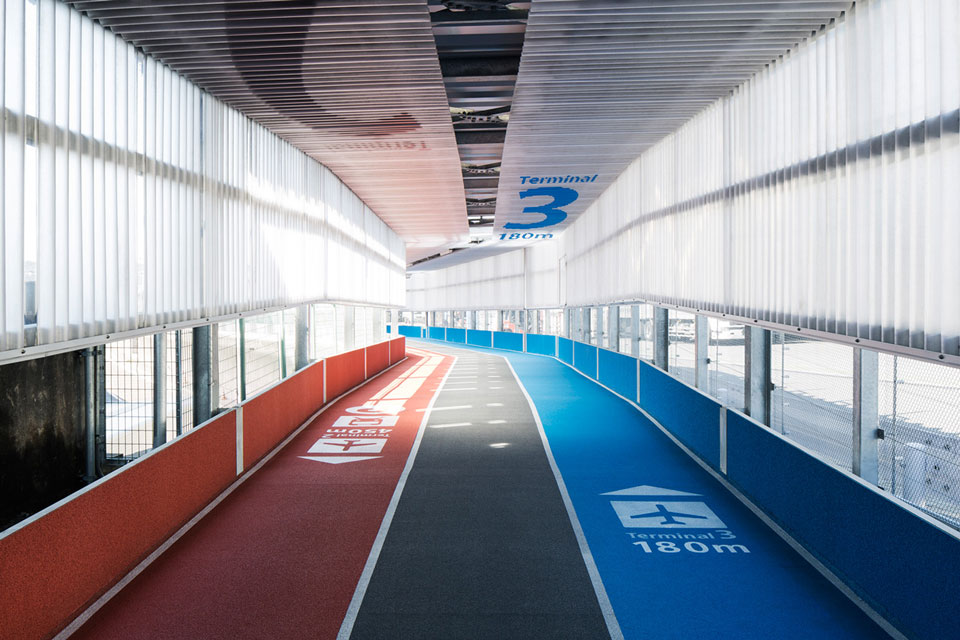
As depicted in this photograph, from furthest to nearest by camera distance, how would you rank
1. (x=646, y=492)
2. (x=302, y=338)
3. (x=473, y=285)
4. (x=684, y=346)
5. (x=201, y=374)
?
(x=473, y=285) < (x=684, y=346) < (x=302, y=338) < (x=201, y=374) < (x=646, y=492)

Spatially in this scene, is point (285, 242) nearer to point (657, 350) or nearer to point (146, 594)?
point (146, 594)

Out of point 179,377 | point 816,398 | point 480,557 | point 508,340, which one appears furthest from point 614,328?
point 508,340

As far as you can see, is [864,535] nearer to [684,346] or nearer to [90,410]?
[90,410]

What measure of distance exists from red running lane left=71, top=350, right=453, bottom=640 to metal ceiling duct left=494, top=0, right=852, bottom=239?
4.92 meters

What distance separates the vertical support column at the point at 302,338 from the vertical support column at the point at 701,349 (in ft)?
22.9

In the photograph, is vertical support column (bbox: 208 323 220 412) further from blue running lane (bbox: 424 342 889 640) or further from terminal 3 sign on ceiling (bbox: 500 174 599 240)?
terminal 3 sign on ceiling (bbox: 500 174 599 240)

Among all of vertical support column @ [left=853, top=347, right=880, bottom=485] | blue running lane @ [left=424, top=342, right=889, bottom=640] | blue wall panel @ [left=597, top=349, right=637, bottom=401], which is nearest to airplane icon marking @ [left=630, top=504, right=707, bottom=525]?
blue running lane @ [left=424, top=342, right=889, bottom=640]

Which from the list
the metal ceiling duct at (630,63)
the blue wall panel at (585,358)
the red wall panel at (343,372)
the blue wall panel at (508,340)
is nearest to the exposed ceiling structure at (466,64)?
the metal ceiling duct at (630,63)

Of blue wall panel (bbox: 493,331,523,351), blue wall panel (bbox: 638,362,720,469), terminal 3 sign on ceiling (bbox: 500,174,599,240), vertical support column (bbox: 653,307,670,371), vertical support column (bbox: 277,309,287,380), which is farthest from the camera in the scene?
blue wall panel (bbox: 493,331,523,351)

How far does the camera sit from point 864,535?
15.1ft

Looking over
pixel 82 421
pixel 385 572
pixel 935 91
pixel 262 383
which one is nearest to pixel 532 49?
pixel 935 91

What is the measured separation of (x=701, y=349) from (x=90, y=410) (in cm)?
843

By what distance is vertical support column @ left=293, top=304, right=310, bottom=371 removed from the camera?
1198 cm

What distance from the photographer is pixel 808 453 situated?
18.1ft
